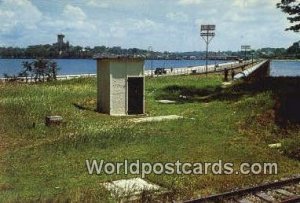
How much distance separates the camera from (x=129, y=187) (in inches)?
476

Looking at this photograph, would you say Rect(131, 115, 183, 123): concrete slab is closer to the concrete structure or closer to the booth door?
the booth door

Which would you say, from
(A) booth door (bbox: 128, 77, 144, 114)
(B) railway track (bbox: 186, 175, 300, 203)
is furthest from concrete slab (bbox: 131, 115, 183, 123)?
(B) railway track (bbox: 186, 175, 300, 203)

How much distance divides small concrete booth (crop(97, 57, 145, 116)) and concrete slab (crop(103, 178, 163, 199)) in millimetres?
12876

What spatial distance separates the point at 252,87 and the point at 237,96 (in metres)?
3.55

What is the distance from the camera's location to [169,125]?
21.1 meters

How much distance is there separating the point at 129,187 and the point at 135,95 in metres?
14.3

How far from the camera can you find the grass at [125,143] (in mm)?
12438

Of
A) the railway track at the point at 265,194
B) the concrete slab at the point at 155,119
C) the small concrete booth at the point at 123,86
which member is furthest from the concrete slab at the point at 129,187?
the small concrete booth at the point at 123,86

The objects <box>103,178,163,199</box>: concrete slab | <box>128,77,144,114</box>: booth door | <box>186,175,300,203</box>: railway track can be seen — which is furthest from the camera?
<box>128,77,144,114</box>: booth door

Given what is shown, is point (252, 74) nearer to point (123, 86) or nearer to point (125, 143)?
point (123, 86)

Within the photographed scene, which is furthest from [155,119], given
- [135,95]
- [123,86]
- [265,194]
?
[265,194]

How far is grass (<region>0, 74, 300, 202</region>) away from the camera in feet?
40.8

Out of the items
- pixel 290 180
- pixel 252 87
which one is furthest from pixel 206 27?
pixel 290 180

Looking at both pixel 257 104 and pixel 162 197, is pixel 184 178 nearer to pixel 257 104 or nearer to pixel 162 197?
pixel 162 197
